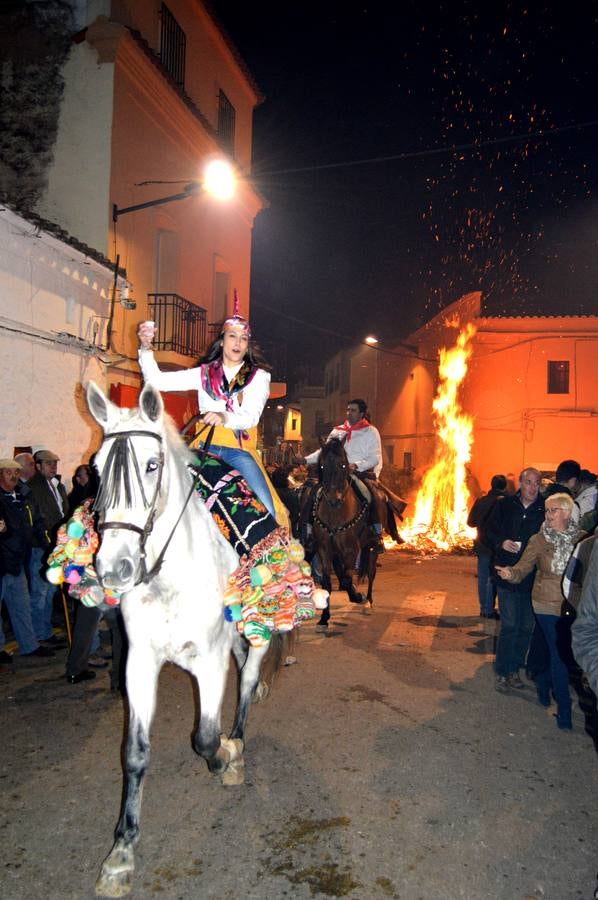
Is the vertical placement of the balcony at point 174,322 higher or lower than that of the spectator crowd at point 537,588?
higher

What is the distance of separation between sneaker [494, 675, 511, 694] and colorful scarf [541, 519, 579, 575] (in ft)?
4.88

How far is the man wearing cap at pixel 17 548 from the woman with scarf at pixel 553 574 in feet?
16.4

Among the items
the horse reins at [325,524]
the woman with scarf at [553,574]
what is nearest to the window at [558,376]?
the horse reins at [325,524]

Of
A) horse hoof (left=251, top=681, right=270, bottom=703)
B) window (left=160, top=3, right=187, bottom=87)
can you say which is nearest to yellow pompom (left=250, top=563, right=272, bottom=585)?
horse hoof (left=251, top=681, right=270, bottom=703)

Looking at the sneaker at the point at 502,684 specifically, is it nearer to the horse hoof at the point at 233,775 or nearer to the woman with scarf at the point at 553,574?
the woman with scarf at the point at 553,574

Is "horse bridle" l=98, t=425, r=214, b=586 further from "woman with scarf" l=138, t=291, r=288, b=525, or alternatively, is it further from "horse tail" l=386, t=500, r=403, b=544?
"horse tail" l=386, t=500, r=403, b=544

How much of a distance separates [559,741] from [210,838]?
313 cm

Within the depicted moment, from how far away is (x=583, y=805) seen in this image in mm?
4176

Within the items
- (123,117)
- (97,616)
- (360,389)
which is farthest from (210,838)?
(360,389)

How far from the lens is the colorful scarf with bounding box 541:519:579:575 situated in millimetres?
5742

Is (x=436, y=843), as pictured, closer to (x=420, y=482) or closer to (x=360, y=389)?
(x=420, y=482)

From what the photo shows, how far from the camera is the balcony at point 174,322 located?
14.4 meters

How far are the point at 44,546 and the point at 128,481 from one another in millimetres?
5097

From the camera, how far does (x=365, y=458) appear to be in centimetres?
→ 1034
